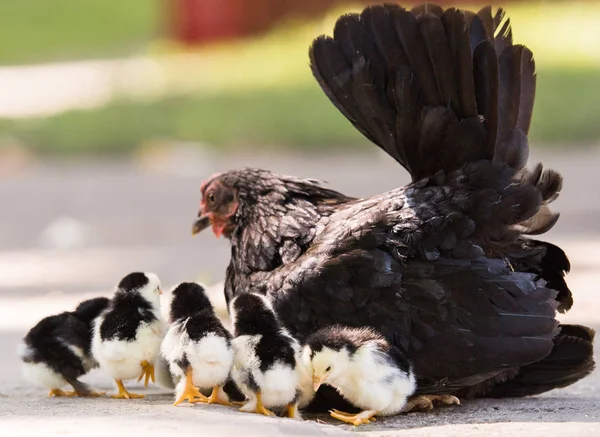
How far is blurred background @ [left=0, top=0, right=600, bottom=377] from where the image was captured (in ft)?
31.2

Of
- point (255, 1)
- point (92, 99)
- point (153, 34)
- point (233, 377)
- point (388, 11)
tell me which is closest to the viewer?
point (233, 377)

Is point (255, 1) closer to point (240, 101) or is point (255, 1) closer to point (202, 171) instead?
point (240, 101)

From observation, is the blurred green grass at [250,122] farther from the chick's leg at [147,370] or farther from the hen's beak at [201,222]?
the chick's leg at [147,370]

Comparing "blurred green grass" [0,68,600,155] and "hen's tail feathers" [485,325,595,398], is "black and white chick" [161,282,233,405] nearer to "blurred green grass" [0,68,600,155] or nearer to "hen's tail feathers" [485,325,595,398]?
"hen's tail feathers" [485,325,595,398]

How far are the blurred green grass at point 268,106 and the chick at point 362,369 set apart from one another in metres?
11.1

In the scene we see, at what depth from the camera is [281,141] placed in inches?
632

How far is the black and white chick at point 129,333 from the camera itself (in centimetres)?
504

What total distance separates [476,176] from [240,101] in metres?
13.2

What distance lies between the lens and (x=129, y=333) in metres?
5.06

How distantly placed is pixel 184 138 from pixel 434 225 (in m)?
11.9

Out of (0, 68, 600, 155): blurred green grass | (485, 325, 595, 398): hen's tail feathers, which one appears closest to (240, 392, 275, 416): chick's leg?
(485, 325, 595, 398): hen's tail feathers

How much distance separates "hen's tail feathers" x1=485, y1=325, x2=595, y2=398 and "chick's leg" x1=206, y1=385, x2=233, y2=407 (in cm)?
117

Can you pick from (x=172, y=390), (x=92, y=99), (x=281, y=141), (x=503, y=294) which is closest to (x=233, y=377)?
(x=172, y=390)

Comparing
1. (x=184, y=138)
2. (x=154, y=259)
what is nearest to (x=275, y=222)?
(x=154, y=259)
